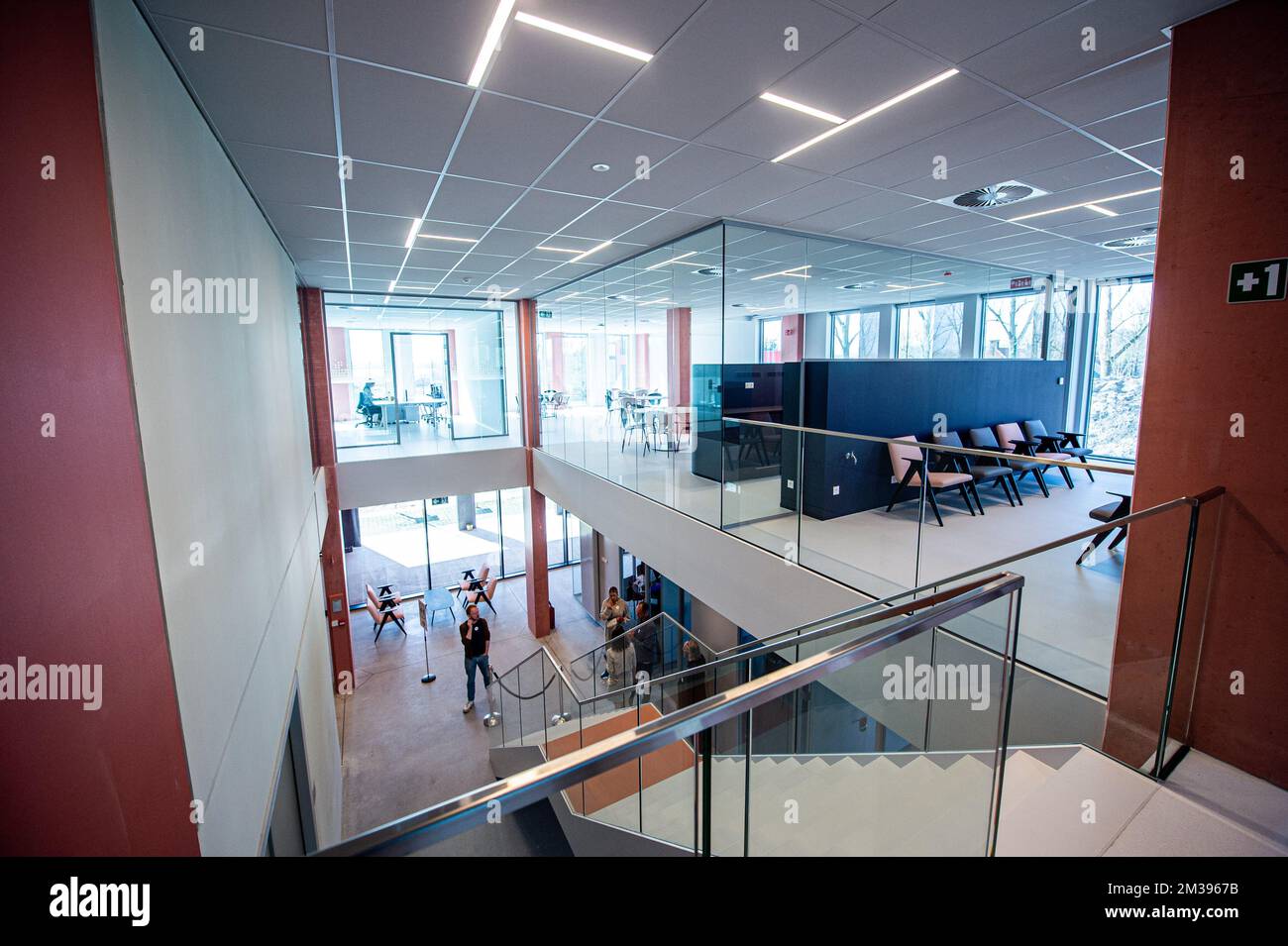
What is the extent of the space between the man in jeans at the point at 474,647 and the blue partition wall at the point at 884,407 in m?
5.62

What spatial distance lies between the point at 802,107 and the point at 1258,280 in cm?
217

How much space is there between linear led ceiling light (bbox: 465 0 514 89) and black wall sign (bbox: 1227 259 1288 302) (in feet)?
10.2

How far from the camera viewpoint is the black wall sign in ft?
7.29

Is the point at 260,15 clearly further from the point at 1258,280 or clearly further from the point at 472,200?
the point at 1258,280

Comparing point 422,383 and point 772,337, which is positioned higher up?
point 772,337

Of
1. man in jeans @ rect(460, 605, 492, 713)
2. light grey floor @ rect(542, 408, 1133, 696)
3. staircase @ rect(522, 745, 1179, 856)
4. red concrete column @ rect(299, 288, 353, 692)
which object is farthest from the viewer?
red concrete column @ rect(299, 288, 353, 692)

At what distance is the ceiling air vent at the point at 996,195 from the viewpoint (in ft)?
15.1

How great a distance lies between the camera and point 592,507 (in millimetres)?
8562

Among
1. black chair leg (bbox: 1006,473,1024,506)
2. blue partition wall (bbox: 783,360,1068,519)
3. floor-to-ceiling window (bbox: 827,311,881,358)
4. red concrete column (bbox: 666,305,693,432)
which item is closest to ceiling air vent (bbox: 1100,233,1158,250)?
blue partition wall (bbox: 783,360,1068,519)

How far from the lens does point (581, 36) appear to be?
2438 mm

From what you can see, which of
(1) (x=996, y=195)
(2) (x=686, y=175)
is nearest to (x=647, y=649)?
(2) (x=686, y=175)

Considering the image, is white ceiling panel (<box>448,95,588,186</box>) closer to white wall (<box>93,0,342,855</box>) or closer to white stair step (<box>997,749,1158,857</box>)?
white wall (<box>93,0,342,855</box>)
